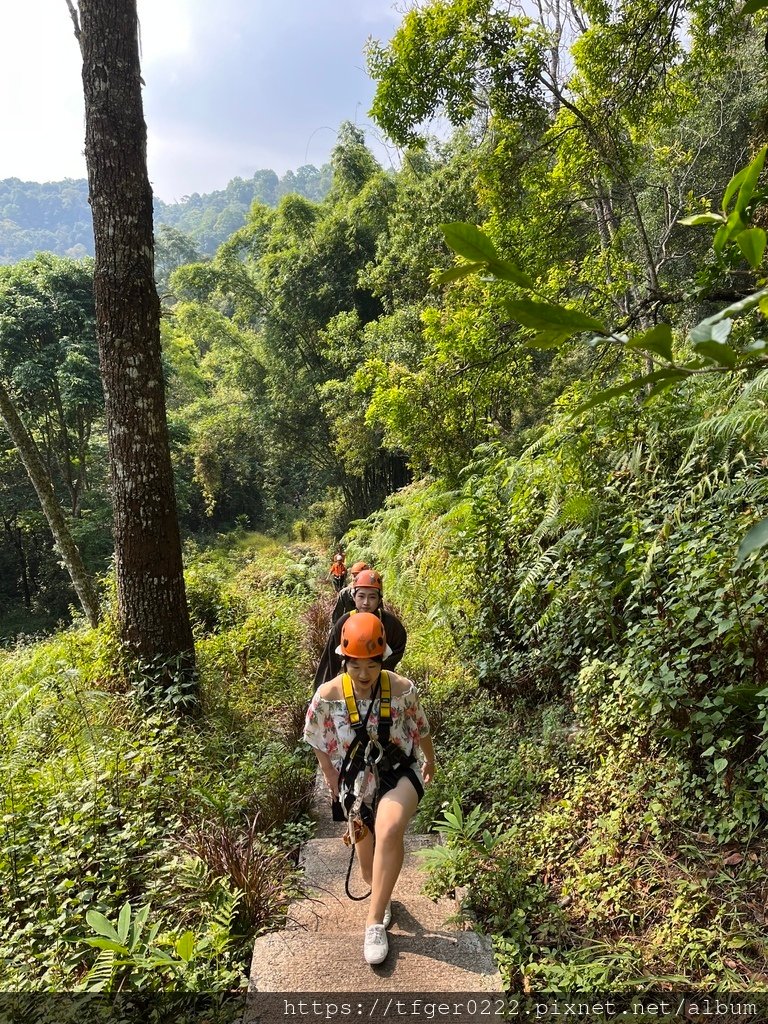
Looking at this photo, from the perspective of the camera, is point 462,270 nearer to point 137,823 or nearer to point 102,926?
point 102,926

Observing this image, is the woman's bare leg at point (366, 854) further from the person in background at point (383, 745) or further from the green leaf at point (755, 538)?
the green leaf at point (755, 538)

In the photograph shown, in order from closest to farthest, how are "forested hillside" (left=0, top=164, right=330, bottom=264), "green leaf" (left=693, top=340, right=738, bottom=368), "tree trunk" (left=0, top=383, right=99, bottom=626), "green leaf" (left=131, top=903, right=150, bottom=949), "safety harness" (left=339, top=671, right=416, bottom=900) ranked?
"green leaf" (left=693, top=340, right=738, bottom=368) → "green leaf" (left=131, top=903, right=150, bottom=949) → "safety harness" (left=339, top=671, right=416, bottom=900) → "tree trunk" (left=0, top=383, right=99, bottom=626) → "forested hillside" (left=0, top=164, right=330, bottom=264)

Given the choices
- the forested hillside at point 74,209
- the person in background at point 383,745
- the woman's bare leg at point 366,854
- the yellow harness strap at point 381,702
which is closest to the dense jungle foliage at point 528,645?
the woman's bare leg at point 366,854

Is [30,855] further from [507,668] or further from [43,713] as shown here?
[507,668]

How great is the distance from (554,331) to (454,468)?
7.48 meters

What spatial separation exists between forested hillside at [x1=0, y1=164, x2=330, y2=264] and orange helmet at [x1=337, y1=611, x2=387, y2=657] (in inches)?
5115

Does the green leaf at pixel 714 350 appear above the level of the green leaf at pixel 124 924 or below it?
above

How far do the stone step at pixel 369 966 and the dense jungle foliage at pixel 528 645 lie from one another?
0.11 metres

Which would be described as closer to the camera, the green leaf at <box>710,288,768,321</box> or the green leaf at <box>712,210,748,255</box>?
the green leaf at <box>710,288,768,321</box>

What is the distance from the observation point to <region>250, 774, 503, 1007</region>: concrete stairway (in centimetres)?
235

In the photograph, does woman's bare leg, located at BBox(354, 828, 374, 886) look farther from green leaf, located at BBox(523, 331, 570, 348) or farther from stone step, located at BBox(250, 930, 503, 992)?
green leaf, located at BBox(523, 331, 570, 348)

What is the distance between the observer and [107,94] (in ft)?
13.9

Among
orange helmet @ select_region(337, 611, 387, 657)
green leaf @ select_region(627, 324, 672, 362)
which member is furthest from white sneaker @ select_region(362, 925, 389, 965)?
green leaf @ select_region(627, 324, 672, 362)

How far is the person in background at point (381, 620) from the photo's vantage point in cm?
373
